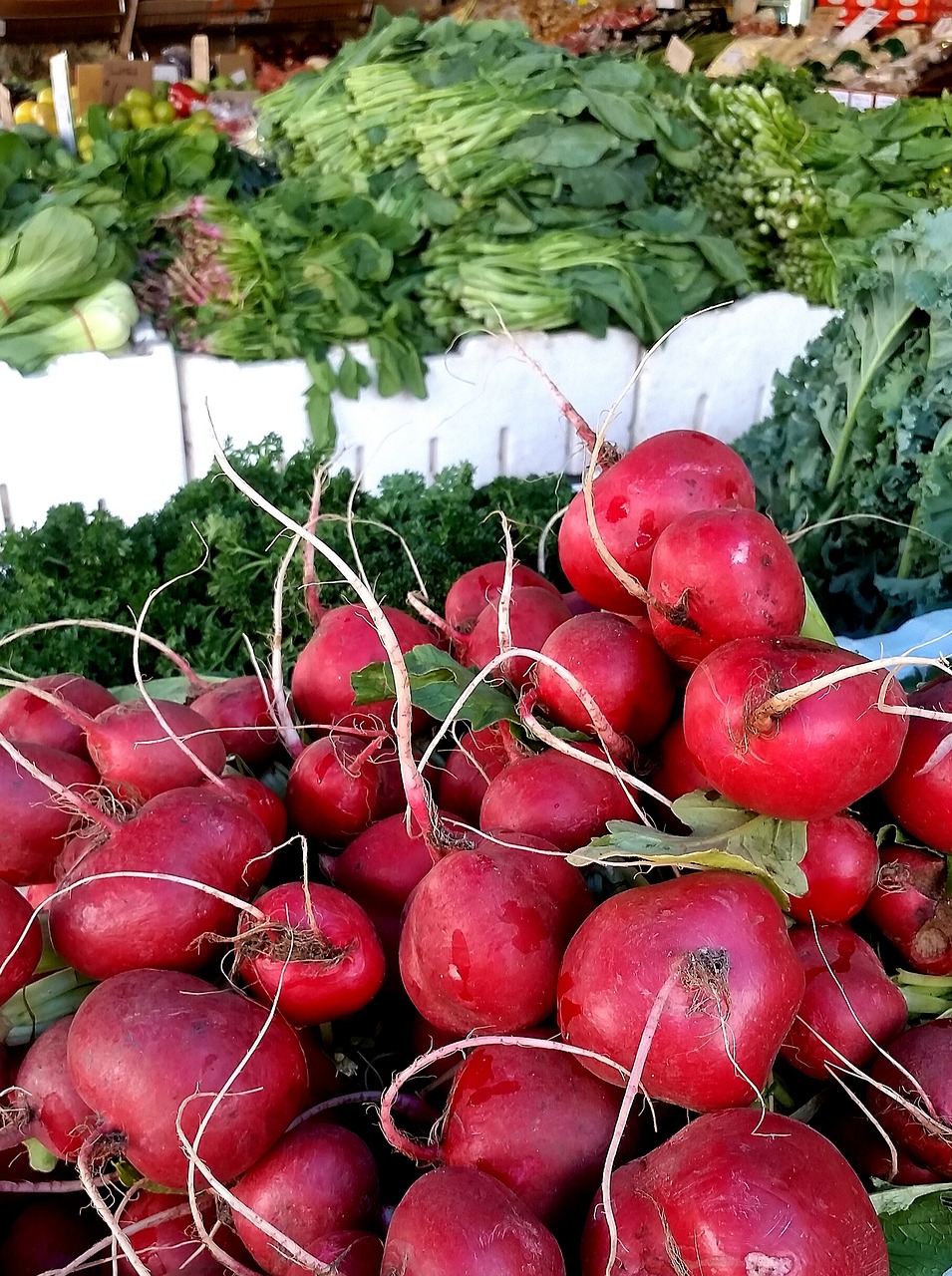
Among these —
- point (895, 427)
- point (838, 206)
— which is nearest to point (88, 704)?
point (895, 427)

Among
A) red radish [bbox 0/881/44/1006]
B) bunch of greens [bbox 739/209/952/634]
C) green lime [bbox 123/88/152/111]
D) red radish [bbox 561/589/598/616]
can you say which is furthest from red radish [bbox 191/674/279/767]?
green lime [bbox 123/88/152/111]

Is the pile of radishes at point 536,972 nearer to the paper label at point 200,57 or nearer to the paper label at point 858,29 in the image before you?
the paper label at point 200,57

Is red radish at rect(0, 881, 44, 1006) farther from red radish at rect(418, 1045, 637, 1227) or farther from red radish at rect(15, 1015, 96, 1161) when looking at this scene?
red radish at rect(418, 1045, 637, 1227)

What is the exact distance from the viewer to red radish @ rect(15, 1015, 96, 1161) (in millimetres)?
883

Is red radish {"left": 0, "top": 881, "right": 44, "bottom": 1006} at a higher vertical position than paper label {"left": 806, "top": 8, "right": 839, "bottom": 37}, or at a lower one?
lower

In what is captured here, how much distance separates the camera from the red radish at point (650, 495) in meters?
1.11

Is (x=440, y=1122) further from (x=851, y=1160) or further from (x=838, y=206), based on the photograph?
(x=838, y=206)

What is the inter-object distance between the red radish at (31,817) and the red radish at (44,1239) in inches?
13.8

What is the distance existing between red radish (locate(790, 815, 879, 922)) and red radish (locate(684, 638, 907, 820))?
0.04m

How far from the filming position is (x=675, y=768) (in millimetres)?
1076

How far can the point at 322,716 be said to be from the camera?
136cm

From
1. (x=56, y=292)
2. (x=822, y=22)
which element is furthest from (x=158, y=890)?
(x=822, y=22)

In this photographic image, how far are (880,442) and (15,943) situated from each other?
1932 mm

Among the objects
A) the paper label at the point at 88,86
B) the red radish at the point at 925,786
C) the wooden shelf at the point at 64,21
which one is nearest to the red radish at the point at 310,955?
the red radish at the point at 925,786
